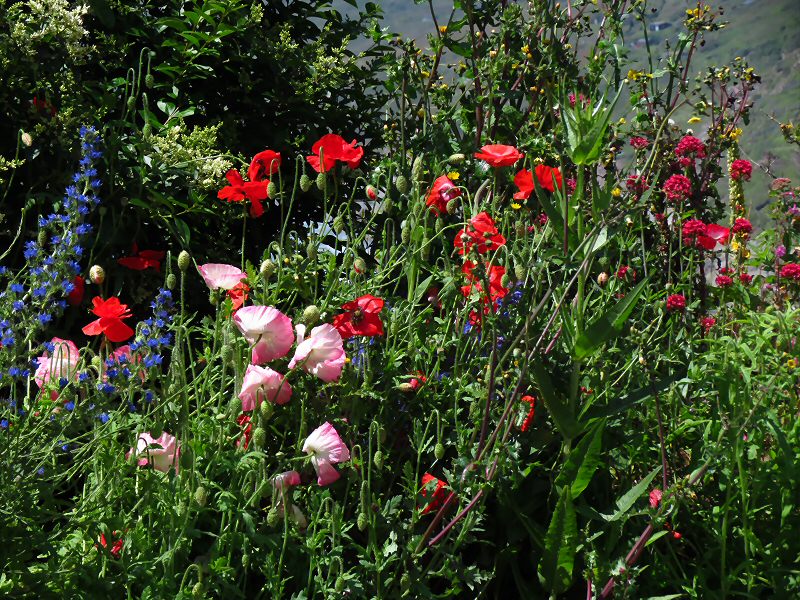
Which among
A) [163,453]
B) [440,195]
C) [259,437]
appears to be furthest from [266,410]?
[440,195]

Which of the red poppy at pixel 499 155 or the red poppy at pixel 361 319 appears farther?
the red poppy at pixel 499 155

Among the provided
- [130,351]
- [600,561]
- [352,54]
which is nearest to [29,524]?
[130,351]

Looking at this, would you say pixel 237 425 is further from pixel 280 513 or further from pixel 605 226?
pixel 605 226

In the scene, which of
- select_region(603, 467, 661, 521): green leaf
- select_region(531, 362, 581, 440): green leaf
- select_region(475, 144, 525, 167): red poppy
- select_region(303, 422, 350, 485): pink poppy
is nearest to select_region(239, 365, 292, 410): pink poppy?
select_region(303, 422, 350, 485): pink poppy

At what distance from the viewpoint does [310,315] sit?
1.92 m

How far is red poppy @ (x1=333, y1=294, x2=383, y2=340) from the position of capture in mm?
2008

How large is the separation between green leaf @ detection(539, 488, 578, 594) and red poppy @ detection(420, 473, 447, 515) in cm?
23

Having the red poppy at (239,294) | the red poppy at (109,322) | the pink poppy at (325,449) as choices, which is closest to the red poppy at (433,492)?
the pink poppy at (325,449)

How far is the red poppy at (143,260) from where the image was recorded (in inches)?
111

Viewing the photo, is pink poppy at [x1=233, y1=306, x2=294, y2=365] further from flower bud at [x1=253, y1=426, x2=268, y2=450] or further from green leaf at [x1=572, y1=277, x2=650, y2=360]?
green leaf at [x1=572, y1=277, x2=650, y2=360]

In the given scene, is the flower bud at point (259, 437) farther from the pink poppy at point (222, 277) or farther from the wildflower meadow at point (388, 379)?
the pink poppy at point (222, 277)

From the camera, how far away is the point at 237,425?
1.98 metres

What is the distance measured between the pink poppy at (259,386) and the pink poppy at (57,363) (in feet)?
1.39

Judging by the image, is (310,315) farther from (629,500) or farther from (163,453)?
(629,500)
